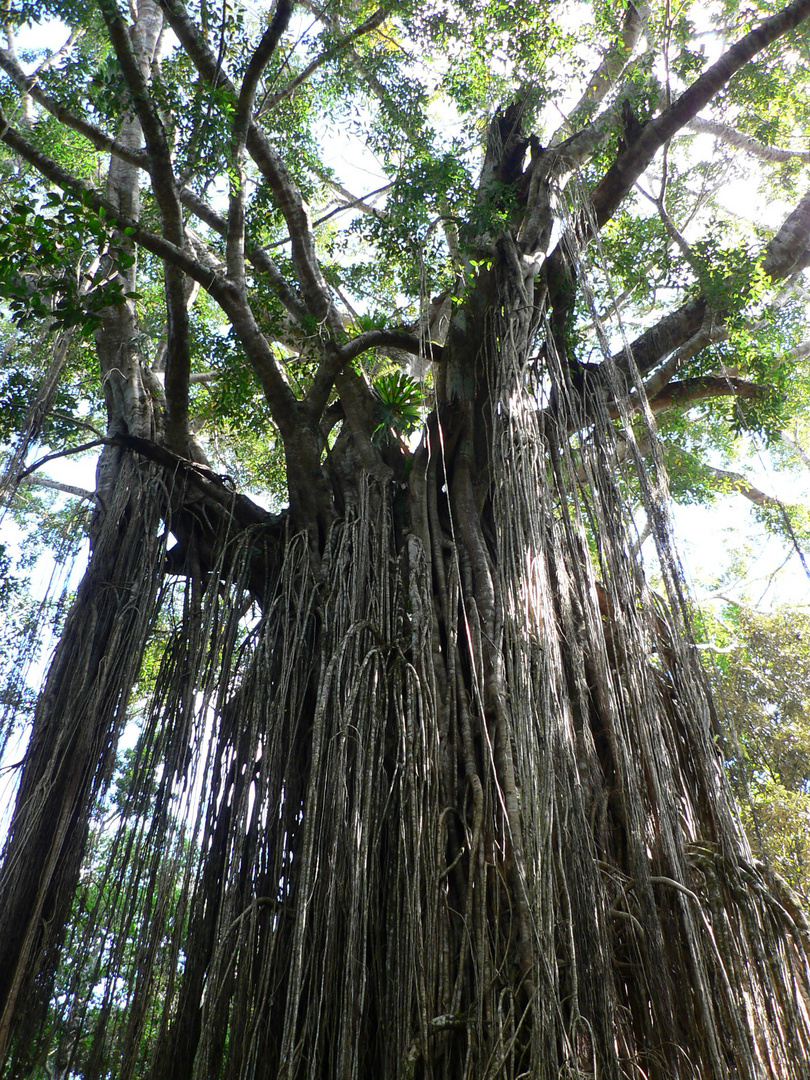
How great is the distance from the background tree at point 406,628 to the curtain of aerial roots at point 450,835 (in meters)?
0.01

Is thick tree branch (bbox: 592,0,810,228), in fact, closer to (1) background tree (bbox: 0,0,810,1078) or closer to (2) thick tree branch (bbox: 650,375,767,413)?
(1) background tree (bbox: 0,0,810,1078)

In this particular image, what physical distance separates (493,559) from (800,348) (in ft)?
13.7

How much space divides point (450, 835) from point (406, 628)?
853mm

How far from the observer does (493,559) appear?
3.67 metres

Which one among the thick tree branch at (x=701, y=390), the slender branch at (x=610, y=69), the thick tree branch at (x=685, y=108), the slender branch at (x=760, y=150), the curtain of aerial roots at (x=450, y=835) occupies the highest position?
the slender branch at (x=760, y=150)

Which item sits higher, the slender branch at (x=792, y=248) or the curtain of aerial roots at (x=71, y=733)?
the slender branch at (x=792, y=248)

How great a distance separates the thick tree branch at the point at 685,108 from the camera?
3883 mm

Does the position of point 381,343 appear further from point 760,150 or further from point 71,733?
point 760,150

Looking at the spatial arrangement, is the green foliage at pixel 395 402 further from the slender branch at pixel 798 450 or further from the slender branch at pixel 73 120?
the slender branch at pixel 798 450

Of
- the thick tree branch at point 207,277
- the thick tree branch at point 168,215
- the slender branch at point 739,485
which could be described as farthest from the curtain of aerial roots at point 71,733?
the slender branch at point 739,485

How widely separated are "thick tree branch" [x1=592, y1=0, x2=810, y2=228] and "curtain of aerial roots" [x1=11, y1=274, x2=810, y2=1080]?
1.09m

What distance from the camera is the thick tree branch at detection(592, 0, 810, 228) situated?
12.7 feet

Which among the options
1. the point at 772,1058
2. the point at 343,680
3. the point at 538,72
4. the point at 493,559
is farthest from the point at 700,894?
the point at 538,72

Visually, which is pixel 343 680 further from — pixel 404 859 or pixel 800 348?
pixel 800 348
